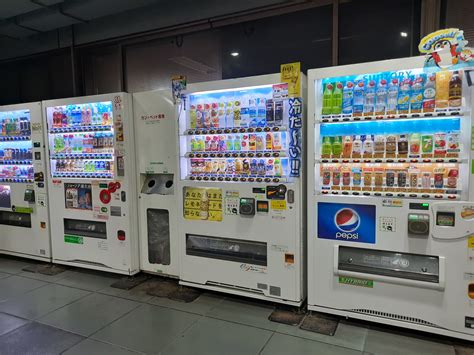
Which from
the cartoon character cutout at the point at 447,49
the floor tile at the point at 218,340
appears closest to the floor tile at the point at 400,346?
the floor tile at the point at 218,340

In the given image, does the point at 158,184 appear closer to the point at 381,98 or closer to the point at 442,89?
the point at 381,98

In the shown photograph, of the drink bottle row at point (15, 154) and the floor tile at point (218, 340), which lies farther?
the drink bottle row at point (15, 154)

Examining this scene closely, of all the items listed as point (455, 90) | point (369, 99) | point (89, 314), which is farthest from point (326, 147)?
point (89, 314)

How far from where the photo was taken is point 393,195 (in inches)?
109

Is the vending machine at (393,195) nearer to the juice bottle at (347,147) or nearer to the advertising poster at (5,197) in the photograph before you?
the juice bottle at (347,147)

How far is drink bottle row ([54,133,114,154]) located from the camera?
413 centimetres

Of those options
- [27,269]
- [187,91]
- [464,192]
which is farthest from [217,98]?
[27,269]

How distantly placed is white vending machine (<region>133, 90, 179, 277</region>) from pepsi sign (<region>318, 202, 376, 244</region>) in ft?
5.71

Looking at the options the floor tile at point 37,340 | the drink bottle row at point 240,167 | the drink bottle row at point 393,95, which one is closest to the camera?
the drink bottle row at point 393,95

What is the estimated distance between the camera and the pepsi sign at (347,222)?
288 cm

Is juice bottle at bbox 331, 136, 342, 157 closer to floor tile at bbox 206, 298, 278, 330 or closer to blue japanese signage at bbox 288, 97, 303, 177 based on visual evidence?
blue japanese signage at bbox 288, 97, 303, 177

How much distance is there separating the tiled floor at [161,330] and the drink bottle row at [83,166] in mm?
1502

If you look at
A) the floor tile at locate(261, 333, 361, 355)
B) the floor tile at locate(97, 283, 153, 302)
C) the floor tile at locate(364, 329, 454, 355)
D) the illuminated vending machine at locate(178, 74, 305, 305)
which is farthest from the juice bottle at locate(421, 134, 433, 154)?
the floor tile at locate(97, 283, 153, 302)

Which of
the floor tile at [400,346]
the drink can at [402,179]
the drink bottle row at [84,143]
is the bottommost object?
the floor tile at [400,346]
